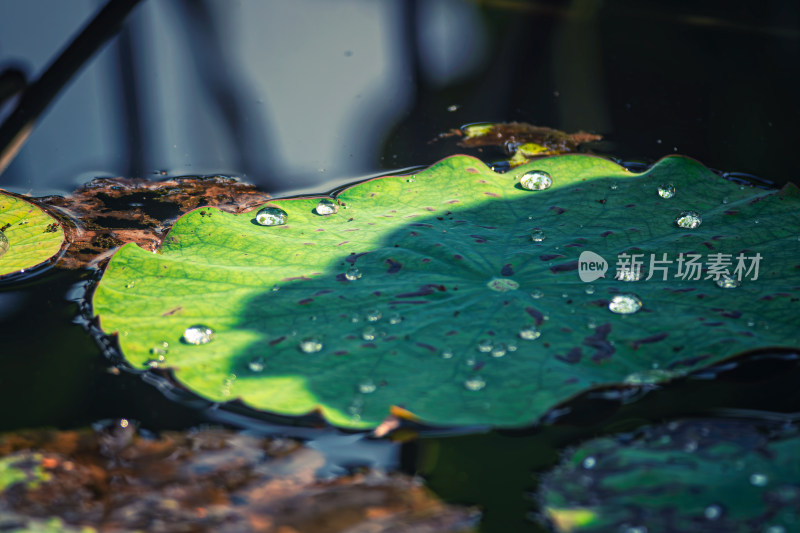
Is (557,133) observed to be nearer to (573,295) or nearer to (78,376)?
(573,295)

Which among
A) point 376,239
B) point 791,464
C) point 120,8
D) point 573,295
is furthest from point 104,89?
point 791,464

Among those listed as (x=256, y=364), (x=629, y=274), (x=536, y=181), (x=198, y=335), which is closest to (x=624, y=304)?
(x=629, y=274)

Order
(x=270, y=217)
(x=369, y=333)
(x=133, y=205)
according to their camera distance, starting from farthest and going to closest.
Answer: (x=133, y=205) < (x=270, y=217) < (x=369, y=333)

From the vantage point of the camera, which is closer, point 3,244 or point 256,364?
point 256,364

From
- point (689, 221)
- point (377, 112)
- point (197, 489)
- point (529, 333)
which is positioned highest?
point (377, 112)

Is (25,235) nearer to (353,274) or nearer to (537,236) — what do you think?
(353,274)

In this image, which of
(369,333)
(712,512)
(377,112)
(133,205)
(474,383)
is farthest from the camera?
(377,112)

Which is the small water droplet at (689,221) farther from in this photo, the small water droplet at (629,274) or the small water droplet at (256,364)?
the small water droplet at (256,364)
